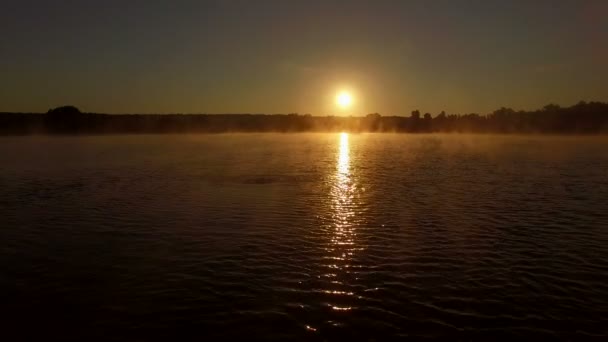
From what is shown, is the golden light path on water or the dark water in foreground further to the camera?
the golden light path on water

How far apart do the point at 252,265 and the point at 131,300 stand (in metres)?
4.96

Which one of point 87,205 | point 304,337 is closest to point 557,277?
point 304,337

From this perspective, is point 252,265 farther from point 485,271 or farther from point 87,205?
point 87,205

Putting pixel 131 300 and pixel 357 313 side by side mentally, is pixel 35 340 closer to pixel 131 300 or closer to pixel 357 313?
pixel 131 300

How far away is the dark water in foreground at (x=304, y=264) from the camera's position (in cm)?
1291

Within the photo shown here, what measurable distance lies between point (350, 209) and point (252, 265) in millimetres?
12509

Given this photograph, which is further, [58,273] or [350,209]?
[350,209]

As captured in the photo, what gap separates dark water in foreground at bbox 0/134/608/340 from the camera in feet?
42.3

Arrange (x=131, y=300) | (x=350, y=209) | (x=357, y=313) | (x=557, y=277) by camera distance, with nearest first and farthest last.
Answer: (x=357, y=313) < (x=131, y=300) < (x=557, y=277) < (x=350, y=209)

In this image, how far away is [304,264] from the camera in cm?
1791

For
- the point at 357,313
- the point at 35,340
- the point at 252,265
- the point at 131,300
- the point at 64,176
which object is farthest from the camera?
the point at 64,176

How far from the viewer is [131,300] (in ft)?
47.4

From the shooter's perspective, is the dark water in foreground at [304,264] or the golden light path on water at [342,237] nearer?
the dark water in foreground at [304,264]

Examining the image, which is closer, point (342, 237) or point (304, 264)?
point (304, 264)
